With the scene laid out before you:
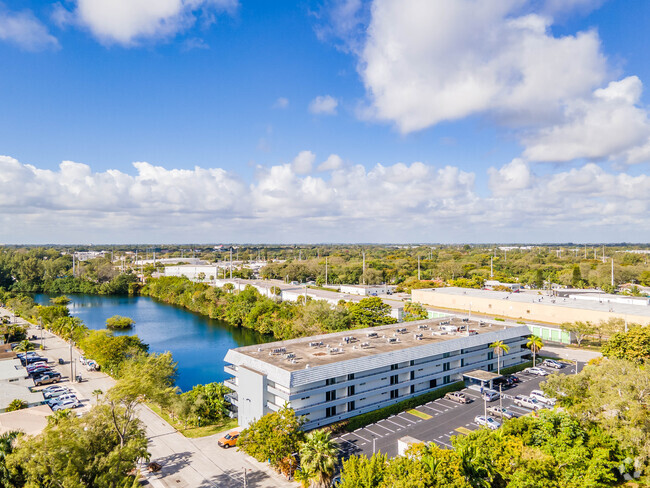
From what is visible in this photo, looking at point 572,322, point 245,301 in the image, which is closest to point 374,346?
point 572,322

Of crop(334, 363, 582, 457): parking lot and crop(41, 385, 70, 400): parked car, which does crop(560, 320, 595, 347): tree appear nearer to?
crop(334, 363, 582, 457): parking lot

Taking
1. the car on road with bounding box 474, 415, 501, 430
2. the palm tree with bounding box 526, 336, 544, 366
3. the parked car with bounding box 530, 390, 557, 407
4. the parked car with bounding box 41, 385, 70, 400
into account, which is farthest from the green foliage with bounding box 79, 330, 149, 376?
the palm tree with bounding box 526, 336, 544, 366

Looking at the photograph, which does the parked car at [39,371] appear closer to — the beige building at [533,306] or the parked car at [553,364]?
the parked car at [553,364]

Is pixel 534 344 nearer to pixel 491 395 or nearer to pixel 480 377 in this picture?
pixel 480 377

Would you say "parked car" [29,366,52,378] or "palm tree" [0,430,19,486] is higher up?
"palm tree" [0,430,19,486]

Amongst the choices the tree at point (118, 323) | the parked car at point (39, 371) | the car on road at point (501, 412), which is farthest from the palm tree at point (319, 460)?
the tree at point (118, 323)

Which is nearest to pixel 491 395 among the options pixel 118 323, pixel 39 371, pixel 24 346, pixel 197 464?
pixel 197 464
